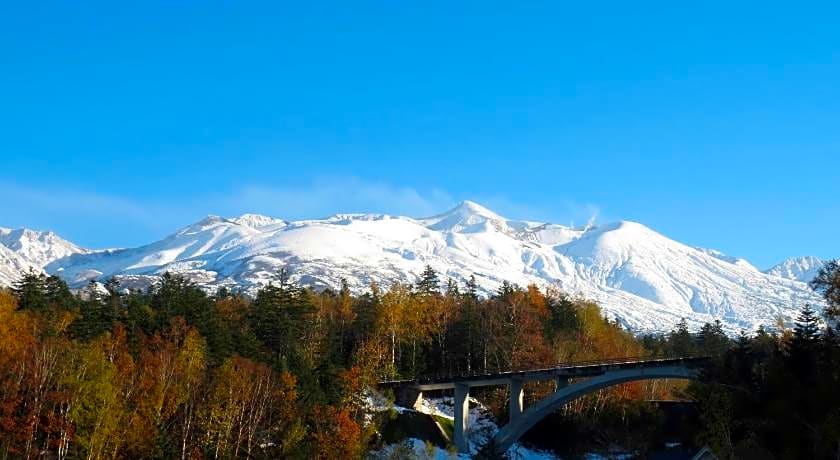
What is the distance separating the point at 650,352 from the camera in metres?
118

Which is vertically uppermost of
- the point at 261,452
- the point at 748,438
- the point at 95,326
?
the point at 95,326

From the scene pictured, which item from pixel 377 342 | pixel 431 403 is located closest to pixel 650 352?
pixel 431 403

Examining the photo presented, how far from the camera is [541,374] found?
78.9 meters

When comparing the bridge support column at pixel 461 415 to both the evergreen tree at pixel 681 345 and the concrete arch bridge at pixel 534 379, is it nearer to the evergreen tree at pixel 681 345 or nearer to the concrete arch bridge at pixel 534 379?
the concrete arch bridge at pixel 534 379

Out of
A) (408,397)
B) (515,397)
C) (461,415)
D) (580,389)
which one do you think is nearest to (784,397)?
(580,389)

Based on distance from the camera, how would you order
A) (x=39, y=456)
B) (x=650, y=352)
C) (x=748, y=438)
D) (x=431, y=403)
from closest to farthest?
(x=748, y=438)
(x=39, y=456)
(x=431, y=403)
(x=650, y=352)

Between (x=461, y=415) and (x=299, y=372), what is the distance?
1973 cm

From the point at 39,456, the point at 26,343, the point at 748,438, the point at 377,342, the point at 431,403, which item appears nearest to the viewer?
the point at 748,438

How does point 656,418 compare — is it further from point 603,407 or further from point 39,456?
point 39,456

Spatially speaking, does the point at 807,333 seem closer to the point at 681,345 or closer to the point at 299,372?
the point at 299,372

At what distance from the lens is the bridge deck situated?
74.5 m

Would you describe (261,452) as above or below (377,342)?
below

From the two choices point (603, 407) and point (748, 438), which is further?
point (603, 407)

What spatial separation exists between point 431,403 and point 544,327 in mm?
17688
